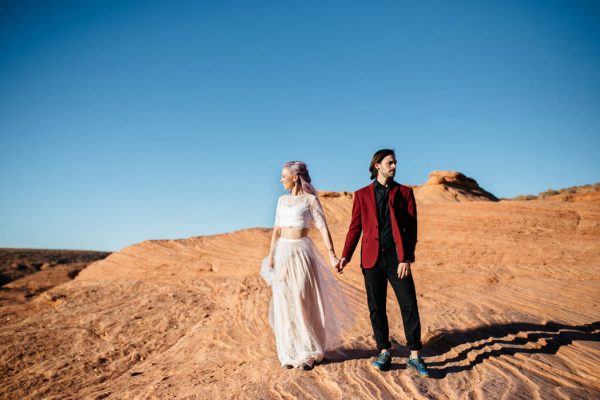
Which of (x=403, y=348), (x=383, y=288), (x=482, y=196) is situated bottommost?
(x=403, y=348)

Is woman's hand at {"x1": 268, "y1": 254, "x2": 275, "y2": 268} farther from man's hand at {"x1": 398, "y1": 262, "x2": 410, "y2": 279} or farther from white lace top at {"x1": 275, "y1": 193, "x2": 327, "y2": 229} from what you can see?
man's hand at {"x1": 398, "y1": 262, "x2": 410, "y2": 279}

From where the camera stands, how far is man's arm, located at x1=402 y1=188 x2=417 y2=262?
10.9 feet

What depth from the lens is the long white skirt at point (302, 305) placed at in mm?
3766

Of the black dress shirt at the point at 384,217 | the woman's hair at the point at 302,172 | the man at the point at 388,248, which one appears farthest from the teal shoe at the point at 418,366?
the woman's hair at the point at 302,172

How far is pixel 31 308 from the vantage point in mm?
10406

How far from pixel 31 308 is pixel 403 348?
10102mm

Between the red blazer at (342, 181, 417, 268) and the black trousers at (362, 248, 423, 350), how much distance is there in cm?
10

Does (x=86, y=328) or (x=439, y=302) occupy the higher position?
(x=439, y=302)

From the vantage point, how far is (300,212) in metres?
3.91

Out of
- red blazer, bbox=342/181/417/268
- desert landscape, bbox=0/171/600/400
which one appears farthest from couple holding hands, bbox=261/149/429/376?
desert landscape, bbox=0/171/600/400

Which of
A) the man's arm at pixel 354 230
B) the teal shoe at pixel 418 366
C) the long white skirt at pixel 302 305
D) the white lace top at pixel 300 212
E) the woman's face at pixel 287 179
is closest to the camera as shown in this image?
the teal shoe at pixel 418 366

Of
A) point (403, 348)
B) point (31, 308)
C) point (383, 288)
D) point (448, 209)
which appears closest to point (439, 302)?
point (403, 348)

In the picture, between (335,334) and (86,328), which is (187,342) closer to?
(86,328)

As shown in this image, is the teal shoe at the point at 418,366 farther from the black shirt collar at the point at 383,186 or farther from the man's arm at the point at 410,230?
the black shirt collar at the point at 383,186
